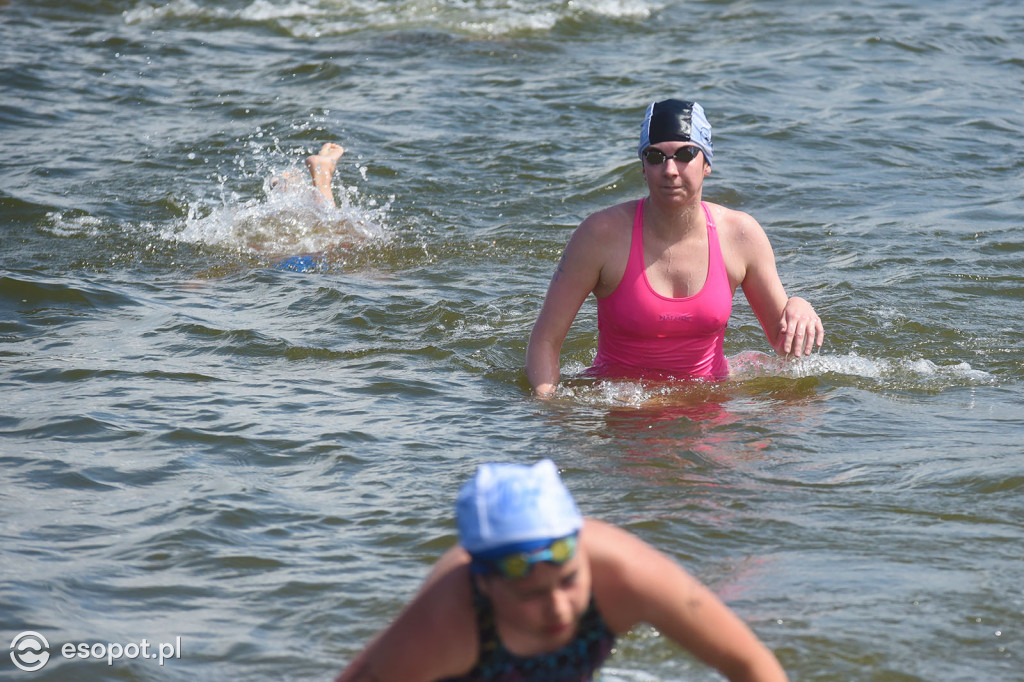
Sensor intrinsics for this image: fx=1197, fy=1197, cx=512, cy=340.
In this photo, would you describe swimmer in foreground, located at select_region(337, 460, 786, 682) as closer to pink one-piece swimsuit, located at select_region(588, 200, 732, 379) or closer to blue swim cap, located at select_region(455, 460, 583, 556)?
blue swim cap, located at select_region(455, 460, 583, 556)

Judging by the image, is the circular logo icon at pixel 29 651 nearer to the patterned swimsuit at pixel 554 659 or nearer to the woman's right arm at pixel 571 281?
the patterned swimsuit at pixel 554 659

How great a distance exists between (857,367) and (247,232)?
5.39 meters

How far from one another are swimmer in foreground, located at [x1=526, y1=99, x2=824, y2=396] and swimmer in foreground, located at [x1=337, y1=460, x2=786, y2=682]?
10.7 feet

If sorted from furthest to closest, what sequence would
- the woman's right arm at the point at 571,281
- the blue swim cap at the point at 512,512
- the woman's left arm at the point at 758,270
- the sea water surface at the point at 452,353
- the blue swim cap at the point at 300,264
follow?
the blue swim cap at the point at 300,264 < the woman's left arm at the point at 758,270 < the woman's right arm at the point at 571,281 < the sea water surface at the point at 452,353 < the blue swim cap at the point at 512,512

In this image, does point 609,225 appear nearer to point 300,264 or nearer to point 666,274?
point 666,274

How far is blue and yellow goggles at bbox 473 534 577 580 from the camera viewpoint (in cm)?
258

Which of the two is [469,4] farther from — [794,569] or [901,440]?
[794,569]

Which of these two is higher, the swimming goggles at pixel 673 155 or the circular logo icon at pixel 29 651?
the swimming goggles at pixel 673 155

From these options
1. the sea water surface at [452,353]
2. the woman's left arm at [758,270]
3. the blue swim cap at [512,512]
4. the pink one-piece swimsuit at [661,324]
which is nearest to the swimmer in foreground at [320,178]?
the sea water surface at [452,353]

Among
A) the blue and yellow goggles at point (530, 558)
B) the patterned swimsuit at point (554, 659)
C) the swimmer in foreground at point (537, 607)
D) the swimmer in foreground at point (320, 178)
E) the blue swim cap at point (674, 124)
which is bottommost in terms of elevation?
the swimmer in foreground at point (320, 178)

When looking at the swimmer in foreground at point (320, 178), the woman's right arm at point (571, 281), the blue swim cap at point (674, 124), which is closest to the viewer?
the blue swim cap at point (674, 124)

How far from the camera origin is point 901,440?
19.4ft

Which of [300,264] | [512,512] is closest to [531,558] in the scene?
[512,512]

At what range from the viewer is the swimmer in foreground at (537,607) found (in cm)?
262
